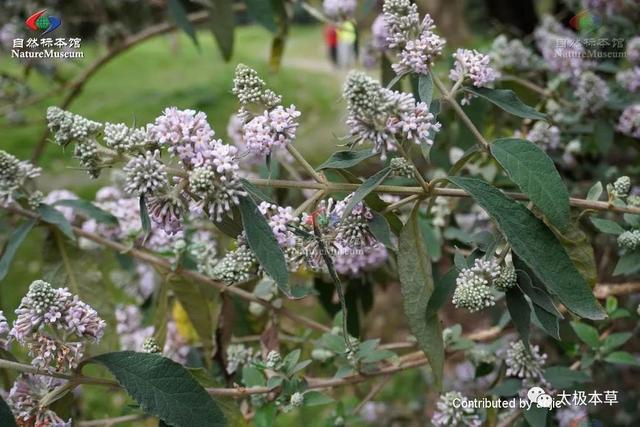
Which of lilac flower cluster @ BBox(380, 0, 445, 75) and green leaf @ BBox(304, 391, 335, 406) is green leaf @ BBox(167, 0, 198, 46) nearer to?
lilac flower cluster @ BBox(380, 0, 445, 75)

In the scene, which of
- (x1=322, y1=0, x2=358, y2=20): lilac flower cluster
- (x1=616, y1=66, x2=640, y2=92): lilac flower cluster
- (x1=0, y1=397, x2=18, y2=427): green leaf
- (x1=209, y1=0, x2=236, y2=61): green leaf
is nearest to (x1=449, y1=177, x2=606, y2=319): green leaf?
(x1=0, y1=397, x2=18, y2=427): green leaf

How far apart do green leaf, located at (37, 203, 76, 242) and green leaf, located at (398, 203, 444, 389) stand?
0.53 m

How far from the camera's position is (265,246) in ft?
2.20

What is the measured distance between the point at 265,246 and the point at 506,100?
0.35 meters

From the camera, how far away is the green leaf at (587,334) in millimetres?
1014

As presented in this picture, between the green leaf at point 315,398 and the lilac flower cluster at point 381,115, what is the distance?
0.37 m

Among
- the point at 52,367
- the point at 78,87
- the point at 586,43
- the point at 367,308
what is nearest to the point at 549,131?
the point at 586,43

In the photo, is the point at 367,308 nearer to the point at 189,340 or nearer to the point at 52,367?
the point at 189,340

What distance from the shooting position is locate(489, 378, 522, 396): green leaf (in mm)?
949

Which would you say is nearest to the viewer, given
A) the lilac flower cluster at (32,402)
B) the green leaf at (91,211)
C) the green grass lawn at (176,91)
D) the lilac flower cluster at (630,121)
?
the lilac flower cluster at (32,402)

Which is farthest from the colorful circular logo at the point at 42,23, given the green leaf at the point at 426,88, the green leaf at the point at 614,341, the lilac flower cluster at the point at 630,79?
the green leaf at the point at 614,341

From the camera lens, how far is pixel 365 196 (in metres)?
0.72

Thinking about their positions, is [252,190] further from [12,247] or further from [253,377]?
[12,247]

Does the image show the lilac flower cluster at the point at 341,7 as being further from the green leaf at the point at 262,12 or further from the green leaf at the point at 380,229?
the green leaf at the point at 380,229
